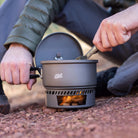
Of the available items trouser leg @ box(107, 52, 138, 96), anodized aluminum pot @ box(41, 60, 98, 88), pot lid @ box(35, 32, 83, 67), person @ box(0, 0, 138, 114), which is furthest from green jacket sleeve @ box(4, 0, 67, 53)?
trouser leg @ box(107, 52, 138, 96)

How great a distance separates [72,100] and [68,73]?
166 mm

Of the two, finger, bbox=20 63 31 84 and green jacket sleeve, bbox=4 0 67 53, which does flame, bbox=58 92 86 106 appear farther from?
green jacket sleeve, bbox=4 0 67 53

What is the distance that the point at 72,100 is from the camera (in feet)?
4.31

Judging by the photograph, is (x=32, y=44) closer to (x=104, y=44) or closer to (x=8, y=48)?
(x=8, y=48)

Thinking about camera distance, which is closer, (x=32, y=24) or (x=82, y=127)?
(x=82, y=127)

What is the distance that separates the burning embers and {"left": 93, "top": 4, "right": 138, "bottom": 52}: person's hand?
0.32 meters

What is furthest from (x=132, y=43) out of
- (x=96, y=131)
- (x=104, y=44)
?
(x=96, y=131)

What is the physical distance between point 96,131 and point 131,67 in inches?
37.3

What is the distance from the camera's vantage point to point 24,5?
1.83 meters

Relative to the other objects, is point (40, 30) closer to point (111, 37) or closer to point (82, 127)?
point (111, 37)

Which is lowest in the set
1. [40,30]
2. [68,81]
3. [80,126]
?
[80,126]

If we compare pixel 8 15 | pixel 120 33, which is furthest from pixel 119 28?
pixel 8 15

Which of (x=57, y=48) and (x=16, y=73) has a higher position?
(x=57, y=48)

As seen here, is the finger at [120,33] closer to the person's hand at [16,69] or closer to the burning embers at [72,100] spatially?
the burning embers at [72,100]
